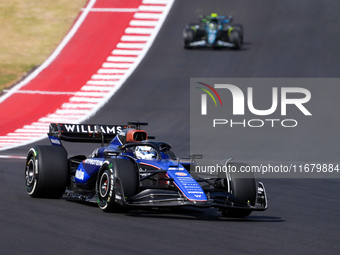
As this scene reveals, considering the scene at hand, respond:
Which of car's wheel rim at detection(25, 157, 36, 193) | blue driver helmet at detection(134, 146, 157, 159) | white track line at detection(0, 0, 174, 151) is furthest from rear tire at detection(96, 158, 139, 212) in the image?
white track line at detection(0, 0, 174, 151)

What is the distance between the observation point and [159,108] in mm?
26766

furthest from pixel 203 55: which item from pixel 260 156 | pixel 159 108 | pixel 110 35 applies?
pixel 260 156

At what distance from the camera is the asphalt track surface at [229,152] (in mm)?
9016

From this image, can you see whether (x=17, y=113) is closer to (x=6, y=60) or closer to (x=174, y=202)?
(x=6, y=60)

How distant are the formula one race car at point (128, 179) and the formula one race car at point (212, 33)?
2006cm

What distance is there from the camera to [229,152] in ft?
71.0

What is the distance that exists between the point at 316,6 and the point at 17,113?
18.3 metres

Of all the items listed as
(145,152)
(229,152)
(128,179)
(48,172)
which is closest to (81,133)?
(48,172)

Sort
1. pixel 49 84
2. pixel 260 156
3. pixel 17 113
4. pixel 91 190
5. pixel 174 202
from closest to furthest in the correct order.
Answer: pixel 174 202 < pixel 91 190 < pixel 260 156 < pixel 17 113 < pixel 49 84

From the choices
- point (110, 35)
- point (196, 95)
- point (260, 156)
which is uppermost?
point (110, 35)

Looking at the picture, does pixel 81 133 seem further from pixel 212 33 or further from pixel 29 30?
pixel 29 30

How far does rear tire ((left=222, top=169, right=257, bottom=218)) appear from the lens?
1152 cm

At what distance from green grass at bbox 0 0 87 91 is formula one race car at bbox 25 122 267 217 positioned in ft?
57.4

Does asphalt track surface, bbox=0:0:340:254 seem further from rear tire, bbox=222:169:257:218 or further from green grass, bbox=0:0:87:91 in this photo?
green grass, bbox=0:0:87:91
